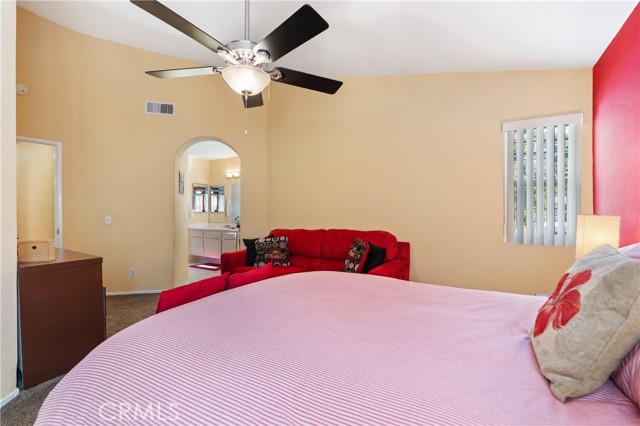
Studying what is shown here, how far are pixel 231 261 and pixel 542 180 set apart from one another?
12.2ft

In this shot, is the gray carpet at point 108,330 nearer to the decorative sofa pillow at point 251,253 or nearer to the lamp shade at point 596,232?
the decorative sofa pillow at point 251,253

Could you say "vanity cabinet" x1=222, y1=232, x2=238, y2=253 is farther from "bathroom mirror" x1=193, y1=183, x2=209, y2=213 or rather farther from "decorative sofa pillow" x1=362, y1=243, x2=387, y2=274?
"decorative sofa pillow" x1=362, y1=243, x2=387, y2=274

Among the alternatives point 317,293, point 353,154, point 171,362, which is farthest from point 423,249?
point 171,362

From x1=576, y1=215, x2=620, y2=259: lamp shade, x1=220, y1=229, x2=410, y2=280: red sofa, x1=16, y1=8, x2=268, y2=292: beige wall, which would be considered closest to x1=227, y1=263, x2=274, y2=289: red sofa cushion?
x1=220, y1=229, x2=410, y2=280: red sofa

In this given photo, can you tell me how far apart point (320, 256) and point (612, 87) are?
328cm

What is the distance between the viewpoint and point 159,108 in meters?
4.19

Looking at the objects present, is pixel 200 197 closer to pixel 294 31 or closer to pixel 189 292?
pixel 294 31

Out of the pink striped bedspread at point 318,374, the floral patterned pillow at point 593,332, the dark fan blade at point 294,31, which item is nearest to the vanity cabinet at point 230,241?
the dark fan blade at point 294,31

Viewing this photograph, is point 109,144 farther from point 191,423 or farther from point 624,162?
point 624,162

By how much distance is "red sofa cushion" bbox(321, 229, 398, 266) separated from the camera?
355 centimetres

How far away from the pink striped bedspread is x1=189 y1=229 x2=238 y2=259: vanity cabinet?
5338 mm

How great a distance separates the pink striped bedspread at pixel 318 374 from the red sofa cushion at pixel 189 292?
0.34ft

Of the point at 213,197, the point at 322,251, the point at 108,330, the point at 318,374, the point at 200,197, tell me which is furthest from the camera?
the point at 213,197

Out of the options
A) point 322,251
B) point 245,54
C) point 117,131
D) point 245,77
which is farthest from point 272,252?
point 117,131
